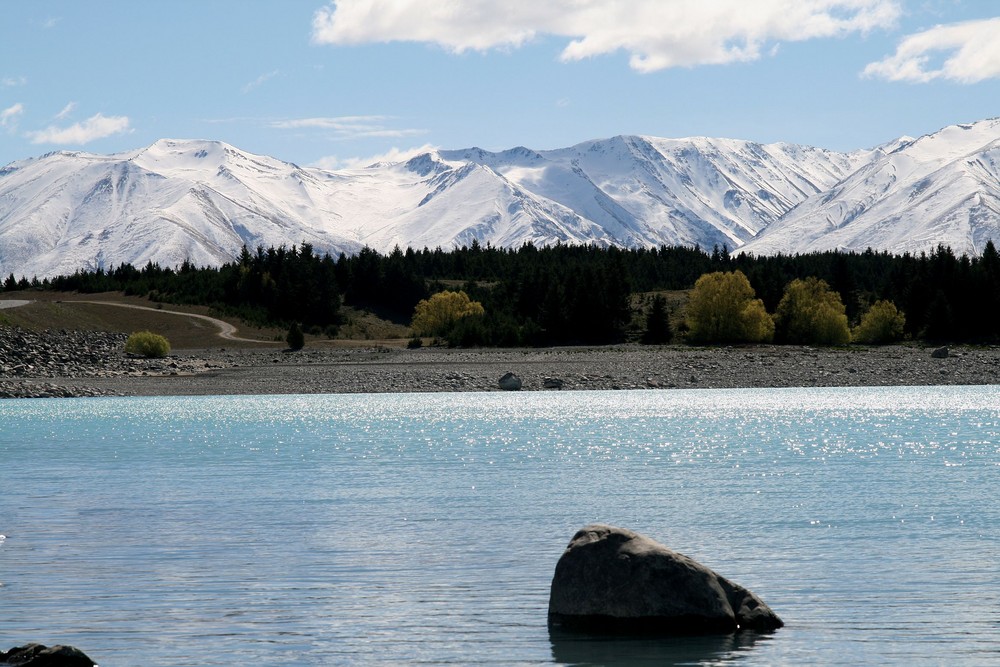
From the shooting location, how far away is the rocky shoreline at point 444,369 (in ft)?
304

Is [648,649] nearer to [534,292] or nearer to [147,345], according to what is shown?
[147,345]

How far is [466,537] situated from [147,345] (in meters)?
86.6

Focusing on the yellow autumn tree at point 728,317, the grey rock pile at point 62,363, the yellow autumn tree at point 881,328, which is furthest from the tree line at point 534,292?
the grey rock pile at point 62,363

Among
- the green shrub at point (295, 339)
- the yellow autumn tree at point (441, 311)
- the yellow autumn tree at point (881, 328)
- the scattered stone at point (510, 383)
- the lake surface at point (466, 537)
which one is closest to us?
the lake surface at point (466, 537)

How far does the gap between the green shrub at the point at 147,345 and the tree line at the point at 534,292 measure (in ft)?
75.1

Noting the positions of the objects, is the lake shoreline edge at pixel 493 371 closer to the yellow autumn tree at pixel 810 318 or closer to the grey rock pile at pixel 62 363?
the grey rock pile at pixel 62 363

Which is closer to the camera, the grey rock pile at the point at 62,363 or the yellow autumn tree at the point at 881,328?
the grey rock pile at the point at 62,363

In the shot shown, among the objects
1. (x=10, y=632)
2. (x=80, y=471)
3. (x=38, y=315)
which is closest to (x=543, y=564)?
(x=10, y=632)

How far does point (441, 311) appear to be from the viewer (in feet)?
436

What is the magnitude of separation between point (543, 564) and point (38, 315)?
328 feet

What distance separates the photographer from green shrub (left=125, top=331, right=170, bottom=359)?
106625 mm

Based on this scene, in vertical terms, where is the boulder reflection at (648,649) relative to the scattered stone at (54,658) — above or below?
above

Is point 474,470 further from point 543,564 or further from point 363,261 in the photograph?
point 363,261

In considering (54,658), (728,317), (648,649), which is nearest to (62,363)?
(728,317)
